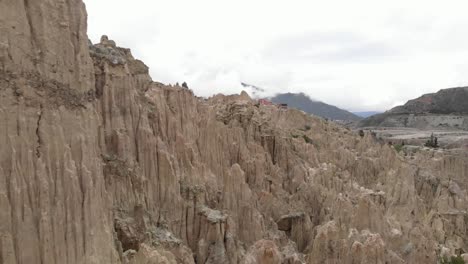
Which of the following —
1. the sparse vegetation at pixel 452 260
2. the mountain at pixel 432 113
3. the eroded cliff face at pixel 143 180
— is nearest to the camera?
the eroded cliff face at pixel 143 180

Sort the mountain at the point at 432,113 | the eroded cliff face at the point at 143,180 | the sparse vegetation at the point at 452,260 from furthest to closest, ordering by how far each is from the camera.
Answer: the mountain at the point at 432,113 → the sparse vegetation at the point at 452,260 → the eroded cliff face at the point at 143,180

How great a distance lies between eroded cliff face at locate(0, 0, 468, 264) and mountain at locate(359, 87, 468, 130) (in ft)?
320

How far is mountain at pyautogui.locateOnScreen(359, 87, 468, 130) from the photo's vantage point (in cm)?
13262

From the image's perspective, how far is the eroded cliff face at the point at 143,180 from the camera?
12.0 m

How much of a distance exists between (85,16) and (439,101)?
154194mm

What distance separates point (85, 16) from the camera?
14062mm

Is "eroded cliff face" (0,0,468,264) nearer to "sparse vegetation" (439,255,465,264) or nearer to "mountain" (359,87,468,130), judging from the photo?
"sparse vegetation" (439,255,465,264)

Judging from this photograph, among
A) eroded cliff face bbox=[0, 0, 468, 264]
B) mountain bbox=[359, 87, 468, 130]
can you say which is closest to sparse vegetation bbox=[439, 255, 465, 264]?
eroded cliff face bbox=[0, 0, 468, 264]

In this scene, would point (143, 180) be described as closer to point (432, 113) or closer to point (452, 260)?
point (452, 260)

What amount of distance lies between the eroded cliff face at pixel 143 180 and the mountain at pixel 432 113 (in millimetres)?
97647

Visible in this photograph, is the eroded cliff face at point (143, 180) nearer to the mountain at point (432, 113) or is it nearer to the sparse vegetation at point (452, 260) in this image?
the sparse vegetation at point (452, 260)

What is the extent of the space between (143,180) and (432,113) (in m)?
142

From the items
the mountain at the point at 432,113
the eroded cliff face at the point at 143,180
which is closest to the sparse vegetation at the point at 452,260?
the eroded cliff face at the point at 143,180

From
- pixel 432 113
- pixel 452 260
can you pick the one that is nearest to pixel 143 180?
pixel 452 260
